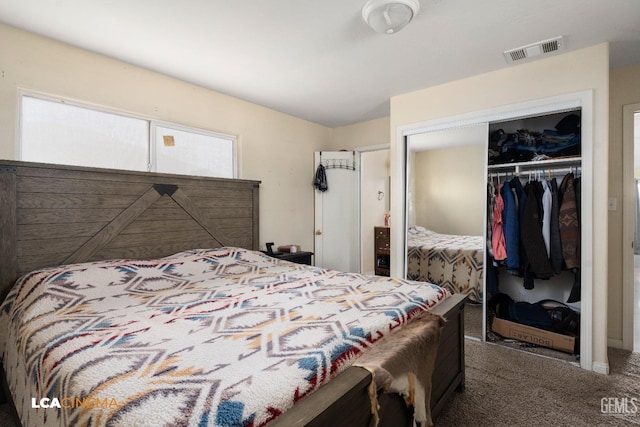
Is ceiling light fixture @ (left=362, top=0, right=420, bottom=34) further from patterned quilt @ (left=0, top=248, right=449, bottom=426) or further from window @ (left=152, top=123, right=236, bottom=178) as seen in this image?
window @ (left=152, top=123, right=236, bottom=178)

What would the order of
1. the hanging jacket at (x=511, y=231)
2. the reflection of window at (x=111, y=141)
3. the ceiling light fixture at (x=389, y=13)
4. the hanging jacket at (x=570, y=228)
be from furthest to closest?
the hanging jacket at (x=511, y=231) < the hanging jacket at (x=570, y=228) < the reflection of window at (x=111, y=141) < the ceiling light fixture at (x=389, y=13)

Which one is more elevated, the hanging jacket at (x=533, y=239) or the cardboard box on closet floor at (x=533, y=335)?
the hanging jacket at (x=533, y=239)

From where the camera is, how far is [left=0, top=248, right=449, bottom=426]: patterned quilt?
2.91ft

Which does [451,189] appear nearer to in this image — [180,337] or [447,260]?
[447,260]

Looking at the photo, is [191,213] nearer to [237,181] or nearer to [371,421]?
[237,181]

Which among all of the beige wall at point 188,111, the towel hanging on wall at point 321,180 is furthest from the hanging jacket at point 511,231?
the beige wall at point 188,111

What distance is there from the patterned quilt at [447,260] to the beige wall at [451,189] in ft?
0.31

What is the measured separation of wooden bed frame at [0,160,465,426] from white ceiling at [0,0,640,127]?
3.13ft

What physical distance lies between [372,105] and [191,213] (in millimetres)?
2364

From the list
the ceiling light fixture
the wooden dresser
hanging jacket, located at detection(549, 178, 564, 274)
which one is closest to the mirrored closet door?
hanging jacket, located at detection(549, 178, 564, 274)

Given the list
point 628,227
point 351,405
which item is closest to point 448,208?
point 628,227

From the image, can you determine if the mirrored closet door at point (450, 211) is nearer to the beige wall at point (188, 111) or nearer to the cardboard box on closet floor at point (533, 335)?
the cardboard box on closet floor at point (533, 335)

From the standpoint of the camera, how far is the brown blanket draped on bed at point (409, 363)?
3.88ft

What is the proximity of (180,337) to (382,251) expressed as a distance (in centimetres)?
442
